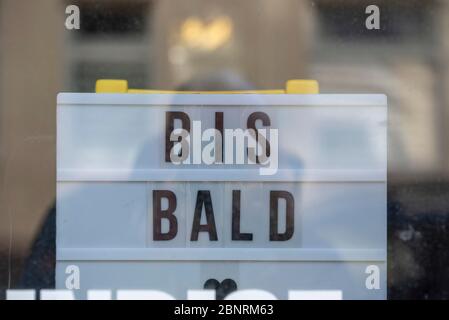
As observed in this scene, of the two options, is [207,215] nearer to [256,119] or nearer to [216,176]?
[216,176]

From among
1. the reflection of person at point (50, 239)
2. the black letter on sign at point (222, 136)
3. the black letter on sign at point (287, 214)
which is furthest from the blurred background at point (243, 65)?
the black letter on sign at point (287, 214)

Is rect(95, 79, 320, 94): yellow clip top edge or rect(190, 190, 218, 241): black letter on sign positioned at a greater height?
rect(95, 79, 320, 94): yellow clip top edge

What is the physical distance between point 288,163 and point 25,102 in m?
0.87

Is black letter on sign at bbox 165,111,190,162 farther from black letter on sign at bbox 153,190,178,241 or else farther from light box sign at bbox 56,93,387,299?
black letter on sign at bbox 153,190,178,241

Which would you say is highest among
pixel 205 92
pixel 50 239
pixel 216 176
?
pixel 205 92

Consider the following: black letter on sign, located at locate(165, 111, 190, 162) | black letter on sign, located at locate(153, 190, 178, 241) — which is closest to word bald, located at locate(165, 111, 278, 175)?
black letter on sign, located at locate(165, 111, 190, 162)

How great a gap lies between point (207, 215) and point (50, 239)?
516mm

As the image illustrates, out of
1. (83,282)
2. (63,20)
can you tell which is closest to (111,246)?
(83,282)

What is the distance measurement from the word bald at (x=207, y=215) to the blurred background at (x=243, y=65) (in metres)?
0.34

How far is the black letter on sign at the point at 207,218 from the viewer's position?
2074 millimetres

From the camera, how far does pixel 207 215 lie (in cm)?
207

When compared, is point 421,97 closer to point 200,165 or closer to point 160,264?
point 200,165

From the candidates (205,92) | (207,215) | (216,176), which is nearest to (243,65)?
(205,92)

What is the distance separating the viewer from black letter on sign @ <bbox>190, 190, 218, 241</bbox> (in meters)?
2.07
